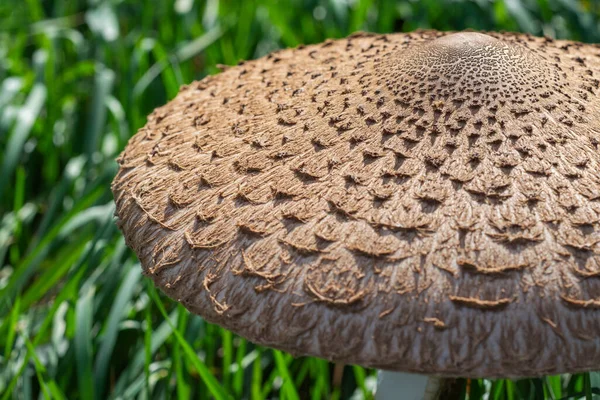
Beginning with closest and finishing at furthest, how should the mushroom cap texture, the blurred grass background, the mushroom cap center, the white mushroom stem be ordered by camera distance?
the mushroom cap texture
the mushroom cap center
the white mushroom stem
the blurred grass background

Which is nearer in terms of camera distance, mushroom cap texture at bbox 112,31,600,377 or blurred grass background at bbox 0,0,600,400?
mushroom cap texture at bbox 112,31,600,377

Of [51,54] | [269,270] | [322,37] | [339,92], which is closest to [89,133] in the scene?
[51,54]

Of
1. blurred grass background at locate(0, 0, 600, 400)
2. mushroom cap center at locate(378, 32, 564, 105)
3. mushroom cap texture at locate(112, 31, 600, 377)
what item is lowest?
blurred grass background at locate(0, 0, 600, 400)

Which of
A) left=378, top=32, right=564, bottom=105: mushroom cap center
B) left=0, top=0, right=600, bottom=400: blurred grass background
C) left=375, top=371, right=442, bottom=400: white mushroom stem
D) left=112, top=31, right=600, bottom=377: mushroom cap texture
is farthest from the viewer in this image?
left=0, top=0, right=600, bottom=400: blurred grass background

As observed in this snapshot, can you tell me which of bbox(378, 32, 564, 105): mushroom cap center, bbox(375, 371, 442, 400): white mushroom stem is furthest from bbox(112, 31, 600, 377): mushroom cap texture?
bbox(375, 371, 442, 400): white mushroom stem

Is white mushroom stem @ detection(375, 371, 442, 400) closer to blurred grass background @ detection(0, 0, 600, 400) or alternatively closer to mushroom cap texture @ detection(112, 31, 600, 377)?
blurred grass background @ detection(0, 0, 600, 400)

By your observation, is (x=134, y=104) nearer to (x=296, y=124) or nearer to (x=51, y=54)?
(x=51, y=54)

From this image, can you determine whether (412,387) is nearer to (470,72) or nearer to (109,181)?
(470,72)
